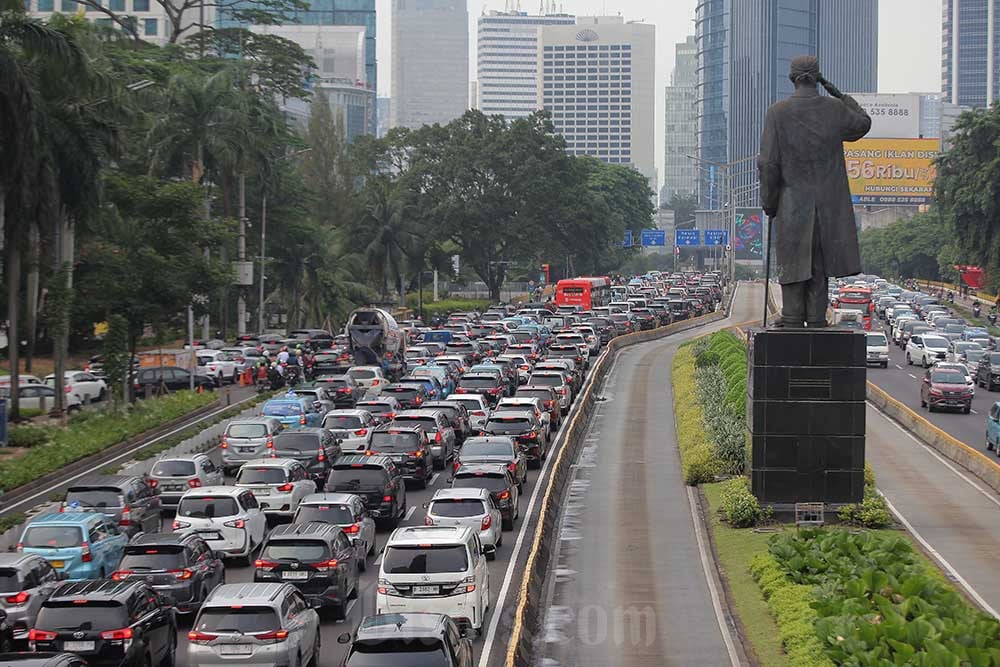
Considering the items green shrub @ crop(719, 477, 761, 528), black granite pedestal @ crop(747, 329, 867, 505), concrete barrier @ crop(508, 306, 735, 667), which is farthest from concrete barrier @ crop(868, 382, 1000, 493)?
concrete barrier @ crop(508, 306, 735, 667)

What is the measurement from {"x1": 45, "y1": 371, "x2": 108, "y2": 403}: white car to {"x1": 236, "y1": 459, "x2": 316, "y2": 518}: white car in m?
21.8

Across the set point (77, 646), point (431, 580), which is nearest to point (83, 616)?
point (77, 646)

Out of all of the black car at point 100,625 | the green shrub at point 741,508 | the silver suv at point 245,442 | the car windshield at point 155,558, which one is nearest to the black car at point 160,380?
the silver suv at point 245,442

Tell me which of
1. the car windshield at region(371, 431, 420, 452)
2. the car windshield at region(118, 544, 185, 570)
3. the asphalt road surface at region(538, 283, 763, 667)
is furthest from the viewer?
the car windshield at region(371, 431, 420, 452)

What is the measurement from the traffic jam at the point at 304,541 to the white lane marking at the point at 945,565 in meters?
8.03

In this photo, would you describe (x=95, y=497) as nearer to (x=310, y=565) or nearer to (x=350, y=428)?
(x=310, y=565)

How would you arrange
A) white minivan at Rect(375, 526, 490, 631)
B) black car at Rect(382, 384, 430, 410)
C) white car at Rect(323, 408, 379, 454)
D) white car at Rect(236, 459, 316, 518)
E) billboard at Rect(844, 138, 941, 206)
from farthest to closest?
billboard at Rect(844, 138, 941, 206), black car at Rect(382, 384, 430, 410), white car at Rect(323, 408, 379, 454), white car at Rect(236, 459, 316, 518), white minivan at Rect(375, 526, 490, 631)

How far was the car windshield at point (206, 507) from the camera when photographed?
88.5 ft

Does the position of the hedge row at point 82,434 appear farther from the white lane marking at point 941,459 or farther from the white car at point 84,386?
the white lane marking at point 941,459

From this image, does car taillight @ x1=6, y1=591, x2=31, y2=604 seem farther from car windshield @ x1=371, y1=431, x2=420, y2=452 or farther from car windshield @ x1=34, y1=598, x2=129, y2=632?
car windshield @ x1=371, y1=431, x2=420, y2=452

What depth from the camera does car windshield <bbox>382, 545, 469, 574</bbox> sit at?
2153 cm

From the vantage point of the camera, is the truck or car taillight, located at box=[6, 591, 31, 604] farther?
the truck

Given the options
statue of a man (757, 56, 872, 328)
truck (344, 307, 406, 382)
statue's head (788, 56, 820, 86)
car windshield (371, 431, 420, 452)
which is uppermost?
statue's head (788, 56, 820, 86)

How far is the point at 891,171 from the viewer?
186875mm
